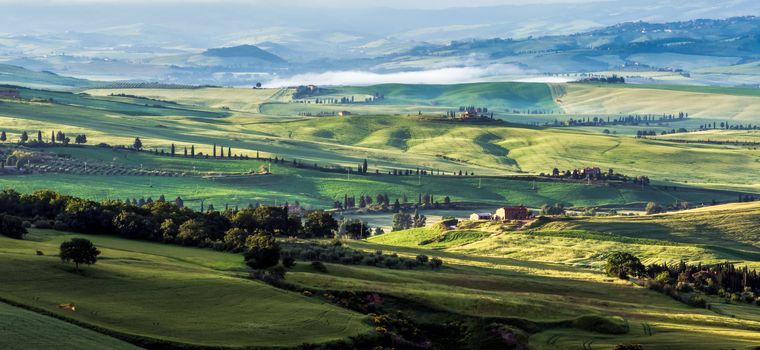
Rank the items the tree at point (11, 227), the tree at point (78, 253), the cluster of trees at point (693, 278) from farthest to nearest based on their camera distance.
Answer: the cluster of trees at point (693, 278)
the tree at point (11, 227)
the tree at point (78, 253)

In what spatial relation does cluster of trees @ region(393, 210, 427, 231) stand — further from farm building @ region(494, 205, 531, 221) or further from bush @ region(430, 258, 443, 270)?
bush @ region(430, 258, 443, 270)

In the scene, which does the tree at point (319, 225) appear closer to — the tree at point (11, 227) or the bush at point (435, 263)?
the bush at point (435, 263)

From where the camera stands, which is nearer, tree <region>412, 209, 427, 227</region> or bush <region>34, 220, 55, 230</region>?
bush <region>34, 220, 55, 230</region>

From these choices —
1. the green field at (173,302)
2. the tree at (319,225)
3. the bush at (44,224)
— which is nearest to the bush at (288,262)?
the green field at (173,302)

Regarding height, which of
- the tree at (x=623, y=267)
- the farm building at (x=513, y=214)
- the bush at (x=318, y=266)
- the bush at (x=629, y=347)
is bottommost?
the bush at (x=629, y=347)

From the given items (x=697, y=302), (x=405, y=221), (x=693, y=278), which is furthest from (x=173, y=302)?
(x=405, y=221)

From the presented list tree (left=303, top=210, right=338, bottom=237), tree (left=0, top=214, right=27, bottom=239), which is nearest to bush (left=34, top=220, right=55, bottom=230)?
tree (left=0, top=214, right=27, bottom=239)

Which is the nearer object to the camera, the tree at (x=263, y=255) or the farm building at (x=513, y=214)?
the tree at (x=263, y=255)
